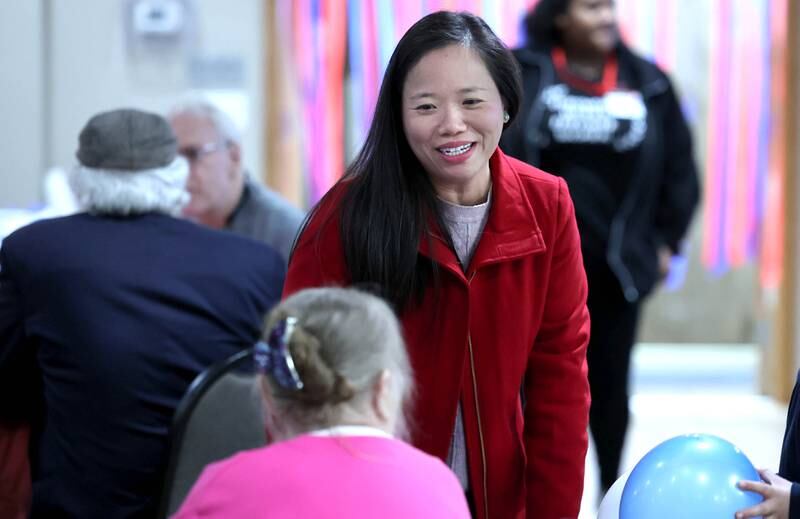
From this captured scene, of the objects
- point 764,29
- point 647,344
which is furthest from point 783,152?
point 647,344

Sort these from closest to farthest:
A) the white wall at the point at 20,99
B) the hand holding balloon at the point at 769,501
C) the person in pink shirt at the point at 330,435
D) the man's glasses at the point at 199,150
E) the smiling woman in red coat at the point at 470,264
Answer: the person in pink shirt at the point at 330,435 → the hand holding balloon at the point at 769,501 → the smiling woman in red coat at the point at 470,264 → the man's glasses at the point at 199,150 → the white wall at the point at 20,99

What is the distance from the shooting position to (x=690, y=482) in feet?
5.73

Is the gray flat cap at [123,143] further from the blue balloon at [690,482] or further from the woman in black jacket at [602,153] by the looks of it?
the woman in black jacket at [602,153]

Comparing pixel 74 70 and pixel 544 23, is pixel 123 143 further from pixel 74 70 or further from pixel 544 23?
pixel 74 70

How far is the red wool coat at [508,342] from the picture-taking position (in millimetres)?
1898

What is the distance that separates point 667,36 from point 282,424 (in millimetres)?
4579

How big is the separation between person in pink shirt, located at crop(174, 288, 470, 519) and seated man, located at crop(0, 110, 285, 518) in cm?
81

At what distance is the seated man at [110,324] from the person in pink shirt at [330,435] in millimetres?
813

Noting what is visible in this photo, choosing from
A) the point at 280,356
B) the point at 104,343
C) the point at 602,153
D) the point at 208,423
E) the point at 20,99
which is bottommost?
the point at 208,423

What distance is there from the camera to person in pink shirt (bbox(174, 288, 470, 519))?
55.6 inches

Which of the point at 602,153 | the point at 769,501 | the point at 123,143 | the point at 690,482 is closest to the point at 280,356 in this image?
the point at 690,482

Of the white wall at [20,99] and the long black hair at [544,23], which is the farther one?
the white wall at [20,99]

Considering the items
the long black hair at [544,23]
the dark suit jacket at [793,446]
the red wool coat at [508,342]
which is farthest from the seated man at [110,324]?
the long black hair at [544,23]

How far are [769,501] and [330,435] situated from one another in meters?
0.70
